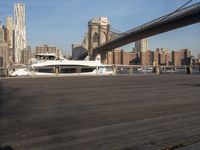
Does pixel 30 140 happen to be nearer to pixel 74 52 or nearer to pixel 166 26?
pixel 166 26

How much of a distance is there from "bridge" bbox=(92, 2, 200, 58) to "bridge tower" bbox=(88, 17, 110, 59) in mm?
11370

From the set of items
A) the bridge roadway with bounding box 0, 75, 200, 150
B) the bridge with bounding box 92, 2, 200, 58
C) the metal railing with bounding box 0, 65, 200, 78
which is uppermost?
the bridge with bounding box 92, 2, 200, 58

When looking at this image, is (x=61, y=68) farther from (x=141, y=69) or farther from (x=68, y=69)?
(x=141, y=69)

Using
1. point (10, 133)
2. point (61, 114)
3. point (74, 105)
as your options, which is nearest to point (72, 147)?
point (10, 133)

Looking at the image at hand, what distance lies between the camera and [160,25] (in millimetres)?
63844

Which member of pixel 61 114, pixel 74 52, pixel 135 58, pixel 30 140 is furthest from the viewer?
pixel 135 58

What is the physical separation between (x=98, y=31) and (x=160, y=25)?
34.3 m

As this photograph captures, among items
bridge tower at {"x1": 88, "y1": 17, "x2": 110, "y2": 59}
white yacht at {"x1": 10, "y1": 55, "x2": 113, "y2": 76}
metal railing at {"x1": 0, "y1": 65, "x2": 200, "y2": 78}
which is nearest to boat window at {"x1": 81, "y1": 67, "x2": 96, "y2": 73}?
white yacht at {"x1": 10, "y1": 55, "x2": 113, "y2": 76}

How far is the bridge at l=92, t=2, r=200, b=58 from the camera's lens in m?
55.6

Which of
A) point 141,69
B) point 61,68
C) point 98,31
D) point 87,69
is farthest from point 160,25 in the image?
point 98,31

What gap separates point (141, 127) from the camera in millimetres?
6188

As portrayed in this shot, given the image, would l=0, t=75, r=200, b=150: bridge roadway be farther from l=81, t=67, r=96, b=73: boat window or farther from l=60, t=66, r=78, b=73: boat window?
l=81, t=67, r=96, b=73: boat window

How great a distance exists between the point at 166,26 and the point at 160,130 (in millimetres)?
58887

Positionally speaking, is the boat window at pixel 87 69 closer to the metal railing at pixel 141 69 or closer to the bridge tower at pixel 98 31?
the metal railing at pixel 141 69
